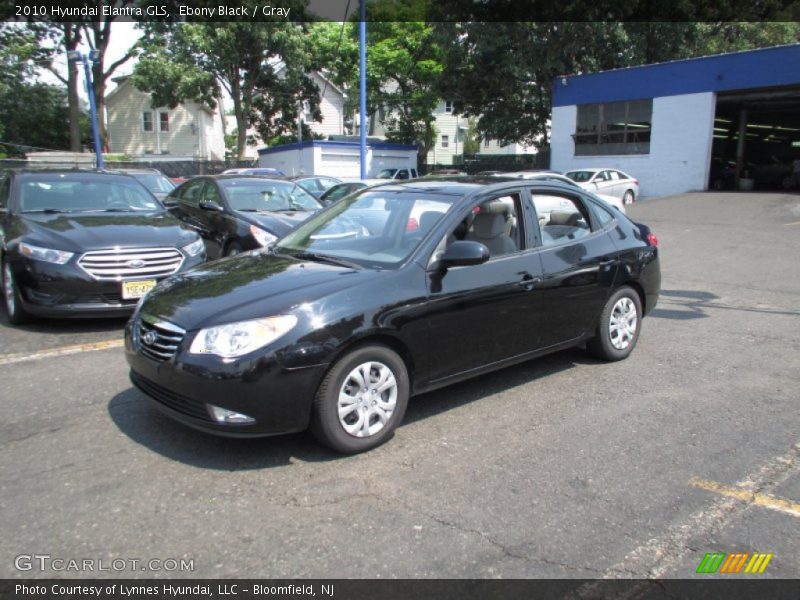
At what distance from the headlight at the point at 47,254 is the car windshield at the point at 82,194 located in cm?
123

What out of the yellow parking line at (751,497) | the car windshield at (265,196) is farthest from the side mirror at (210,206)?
the yellow parking line at (751,497)

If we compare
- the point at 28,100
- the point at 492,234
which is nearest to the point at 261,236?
the point at 492,234

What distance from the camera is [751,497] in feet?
11.1

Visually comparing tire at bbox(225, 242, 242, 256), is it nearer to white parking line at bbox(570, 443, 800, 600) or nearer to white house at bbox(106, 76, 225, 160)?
white parking line at bbox(570, 443, 800, 600)

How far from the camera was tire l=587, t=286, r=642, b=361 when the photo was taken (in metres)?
5.49

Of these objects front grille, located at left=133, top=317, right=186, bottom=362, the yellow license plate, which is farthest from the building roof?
front grille, located at left=133, top=317, right=186, bottom=362

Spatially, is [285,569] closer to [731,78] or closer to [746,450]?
[746,450]

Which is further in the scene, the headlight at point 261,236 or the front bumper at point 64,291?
the headlight at point 261,236

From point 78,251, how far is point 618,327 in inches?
203

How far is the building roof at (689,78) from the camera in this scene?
22239mm

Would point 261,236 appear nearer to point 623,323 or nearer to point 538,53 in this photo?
point 623,323

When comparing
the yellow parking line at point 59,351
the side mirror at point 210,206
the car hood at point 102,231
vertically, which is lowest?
the yellow parking line at point 59,351

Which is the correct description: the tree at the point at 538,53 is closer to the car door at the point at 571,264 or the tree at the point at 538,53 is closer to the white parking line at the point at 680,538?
the car door at the point at 571,264

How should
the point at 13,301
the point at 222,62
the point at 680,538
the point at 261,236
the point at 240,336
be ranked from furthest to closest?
the point at 222,62 → the point at 261,236 → the point at 13,301 → the point at 240,336 → the point at 680,538
